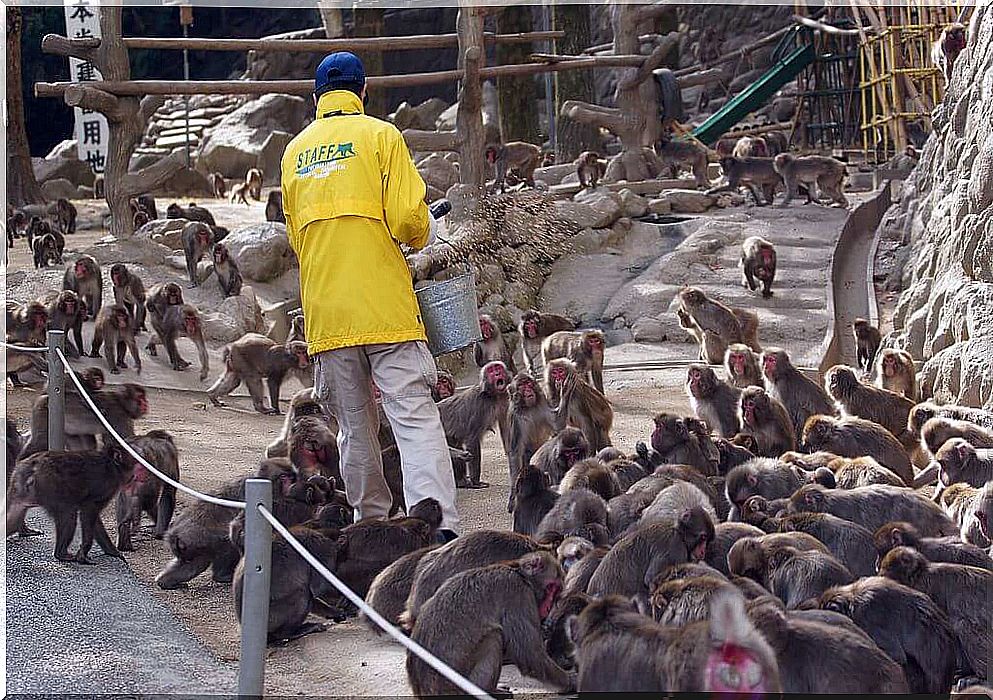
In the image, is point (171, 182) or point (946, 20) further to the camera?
point (171, 182)

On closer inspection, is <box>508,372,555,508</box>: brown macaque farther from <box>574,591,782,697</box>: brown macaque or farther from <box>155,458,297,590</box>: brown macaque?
<box>574,591,782,697</box>: brown macaque

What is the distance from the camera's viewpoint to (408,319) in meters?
6.19

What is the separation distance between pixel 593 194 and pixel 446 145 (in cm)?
284

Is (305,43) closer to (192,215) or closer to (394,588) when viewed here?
(192,215)

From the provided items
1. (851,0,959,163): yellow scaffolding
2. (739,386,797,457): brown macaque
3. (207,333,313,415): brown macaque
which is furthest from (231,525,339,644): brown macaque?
(851,0,959,163): yellow scaffolding

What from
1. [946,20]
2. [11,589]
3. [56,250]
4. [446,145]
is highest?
[946,20]

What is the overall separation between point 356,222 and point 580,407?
2411 mm

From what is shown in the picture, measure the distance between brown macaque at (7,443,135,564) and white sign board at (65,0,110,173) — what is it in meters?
17.1

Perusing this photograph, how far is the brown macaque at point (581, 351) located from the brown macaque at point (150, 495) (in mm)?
3313

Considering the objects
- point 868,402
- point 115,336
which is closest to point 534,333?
point 868,402

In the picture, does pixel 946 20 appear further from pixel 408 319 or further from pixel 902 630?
pixel 902 630

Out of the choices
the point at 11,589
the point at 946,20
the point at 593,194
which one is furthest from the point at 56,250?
the point at 946,20

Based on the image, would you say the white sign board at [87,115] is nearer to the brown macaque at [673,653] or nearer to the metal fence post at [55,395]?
the metal fence post at [55,395]

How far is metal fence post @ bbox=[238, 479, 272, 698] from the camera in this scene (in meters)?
4.33
